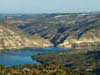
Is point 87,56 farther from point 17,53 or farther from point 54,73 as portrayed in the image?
point 54,73

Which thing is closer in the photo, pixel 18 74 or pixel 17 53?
pixel 18 74

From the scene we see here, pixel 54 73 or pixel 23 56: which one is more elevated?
pixel 54 73

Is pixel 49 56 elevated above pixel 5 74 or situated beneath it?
situated beneath

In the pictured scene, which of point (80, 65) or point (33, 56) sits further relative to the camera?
point (33, 56)

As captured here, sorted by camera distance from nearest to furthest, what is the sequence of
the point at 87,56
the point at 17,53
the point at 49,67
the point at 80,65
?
the point at 49,67
the point at 80,65
the point at 87,56
the point at 17,53

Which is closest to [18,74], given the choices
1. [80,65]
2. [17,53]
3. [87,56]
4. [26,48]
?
[80,65]

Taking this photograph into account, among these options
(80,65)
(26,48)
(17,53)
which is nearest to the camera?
(80,65)

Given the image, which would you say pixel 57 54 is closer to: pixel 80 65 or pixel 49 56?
pixel 49 56

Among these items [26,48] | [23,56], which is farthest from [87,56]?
[26,48]

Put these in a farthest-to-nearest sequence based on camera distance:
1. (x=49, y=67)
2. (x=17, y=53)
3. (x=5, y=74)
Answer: (x=17, y=53) → (x=49, y=67) → (x=5, y=74)
